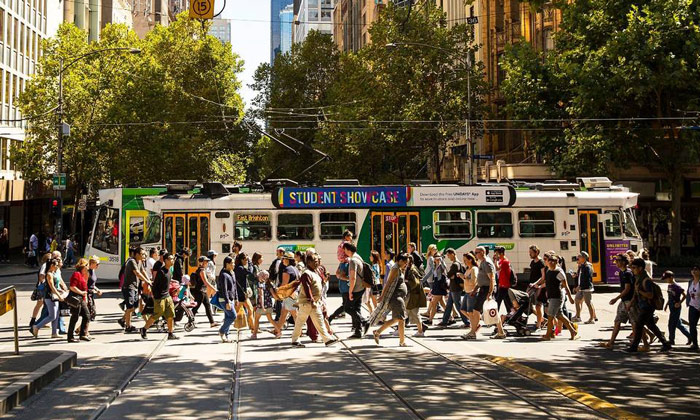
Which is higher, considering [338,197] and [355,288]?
[338,197]

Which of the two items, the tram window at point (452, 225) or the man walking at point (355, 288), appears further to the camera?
the tram window at point (452, 225)

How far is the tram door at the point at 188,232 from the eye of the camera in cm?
2656

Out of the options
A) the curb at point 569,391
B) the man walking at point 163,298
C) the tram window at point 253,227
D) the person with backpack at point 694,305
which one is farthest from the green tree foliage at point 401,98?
the curb at point 569,391

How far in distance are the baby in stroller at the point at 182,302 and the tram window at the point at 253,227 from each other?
823cm

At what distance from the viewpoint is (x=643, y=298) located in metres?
14.5

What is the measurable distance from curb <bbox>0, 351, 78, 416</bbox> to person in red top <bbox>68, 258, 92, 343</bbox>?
270 cm

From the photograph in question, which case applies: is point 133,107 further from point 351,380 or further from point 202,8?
point 351,380

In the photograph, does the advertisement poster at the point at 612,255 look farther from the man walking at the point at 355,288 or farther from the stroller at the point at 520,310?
the man walking at the point at 355,288

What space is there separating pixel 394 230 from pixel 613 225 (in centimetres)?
695

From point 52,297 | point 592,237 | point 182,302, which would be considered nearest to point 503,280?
point 182,302

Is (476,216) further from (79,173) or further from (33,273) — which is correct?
(79,173)

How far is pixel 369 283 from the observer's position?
16000mm

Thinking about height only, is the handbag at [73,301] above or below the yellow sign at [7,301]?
below

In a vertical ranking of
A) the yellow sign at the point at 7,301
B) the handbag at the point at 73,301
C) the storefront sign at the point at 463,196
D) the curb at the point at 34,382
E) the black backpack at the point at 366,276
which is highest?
the storefront sign at the point at 463,196
